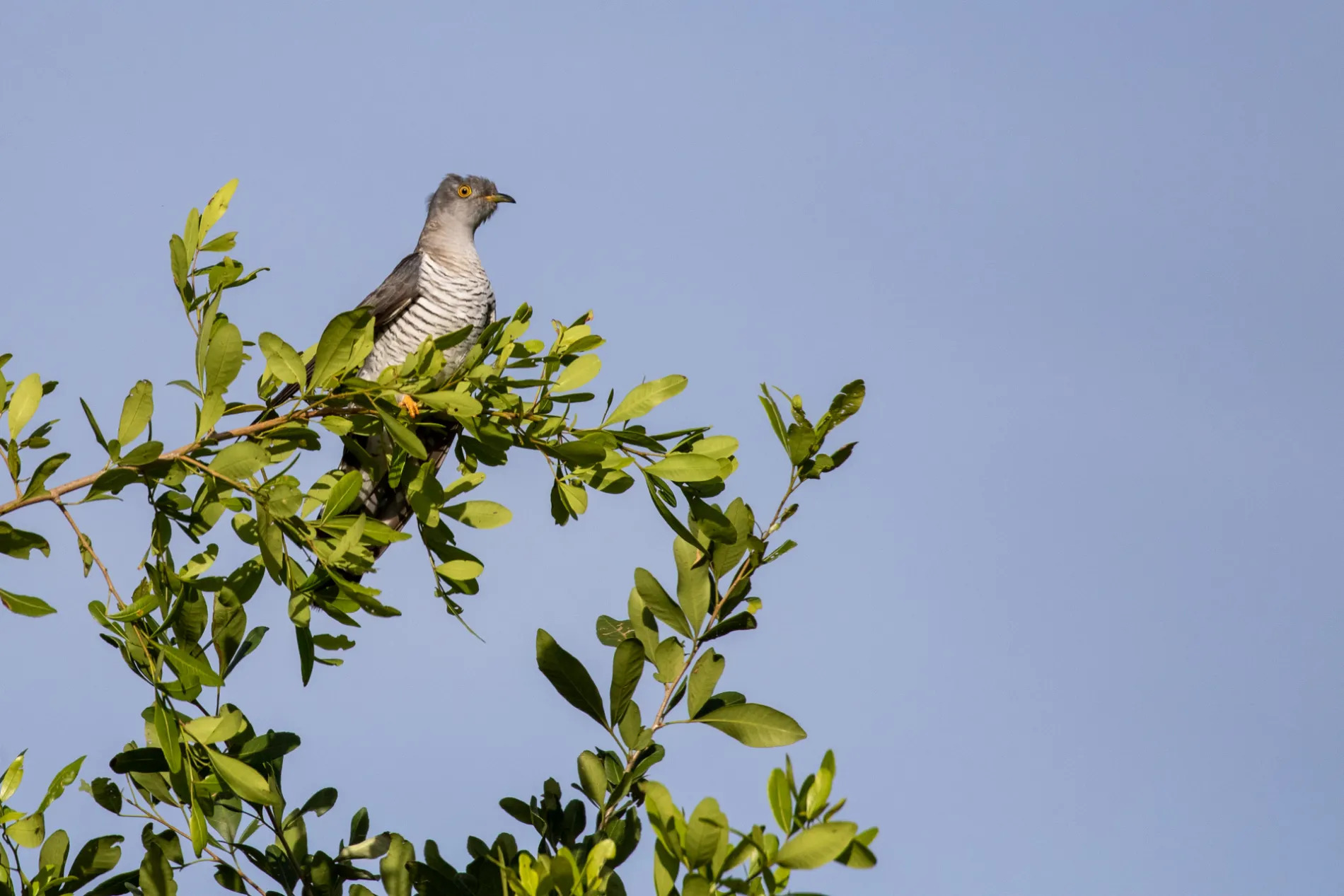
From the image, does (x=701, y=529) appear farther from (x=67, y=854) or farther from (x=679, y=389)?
(x=67, y=854)

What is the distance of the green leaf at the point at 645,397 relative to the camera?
113 inches

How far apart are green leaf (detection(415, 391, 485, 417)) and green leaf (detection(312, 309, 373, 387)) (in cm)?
18

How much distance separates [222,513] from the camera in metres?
2.71

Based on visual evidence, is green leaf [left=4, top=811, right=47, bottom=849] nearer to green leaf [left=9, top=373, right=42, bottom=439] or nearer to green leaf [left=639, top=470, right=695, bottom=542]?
green leaf [left=9, top=373, right=42, bottom=439]

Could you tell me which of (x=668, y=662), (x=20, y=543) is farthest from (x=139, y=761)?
(x=668, y=662)

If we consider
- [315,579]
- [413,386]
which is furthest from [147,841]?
[413,386]

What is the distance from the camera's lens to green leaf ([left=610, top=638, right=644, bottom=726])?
257 centimetres

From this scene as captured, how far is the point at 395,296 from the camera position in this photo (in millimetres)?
6309

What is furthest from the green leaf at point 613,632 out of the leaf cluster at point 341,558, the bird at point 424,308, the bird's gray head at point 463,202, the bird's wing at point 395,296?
the bird's gray head at point 463,202

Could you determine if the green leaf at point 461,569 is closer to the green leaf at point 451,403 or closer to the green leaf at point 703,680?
the green leaf at point 451,403

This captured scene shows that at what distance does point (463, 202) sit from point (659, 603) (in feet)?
16.4

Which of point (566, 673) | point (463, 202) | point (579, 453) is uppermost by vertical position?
point (463, 202)

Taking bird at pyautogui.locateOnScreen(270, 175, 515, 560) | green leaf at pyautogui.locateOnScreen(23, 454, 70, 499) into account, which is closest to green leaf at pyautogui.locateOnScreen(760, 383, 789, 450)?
green leaf at pyautogui.locateOnScreen(23, 454, 70, 499)

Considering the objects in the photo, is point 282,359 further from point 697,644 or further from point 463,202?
point 463,202
